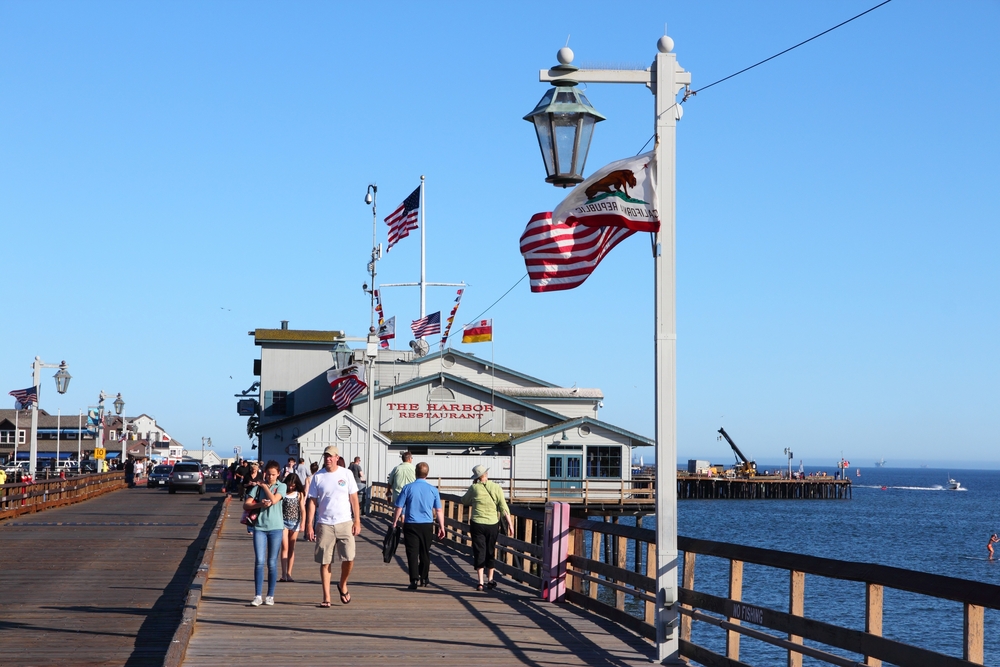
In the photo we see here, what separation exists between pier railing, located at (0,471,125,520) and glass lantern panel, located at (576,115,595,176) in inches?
1075

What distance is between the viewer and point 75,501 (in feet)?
143

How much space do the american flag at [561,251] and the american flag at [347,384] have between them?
2717 centimetres

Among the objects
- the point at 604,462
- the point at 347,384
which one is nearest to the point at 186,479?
the point at 347,384

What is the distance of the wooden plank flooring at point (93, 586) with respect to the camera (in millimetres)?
11891

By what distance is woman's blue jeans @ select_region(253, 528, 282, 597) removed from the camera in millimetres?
13398

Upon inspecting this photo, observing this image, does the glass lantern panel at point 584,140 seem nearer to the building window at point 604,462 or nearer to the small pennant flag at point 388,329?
the small pennant flag at point 388,329

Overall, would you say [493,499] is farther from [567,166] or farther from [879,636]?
[879,636]

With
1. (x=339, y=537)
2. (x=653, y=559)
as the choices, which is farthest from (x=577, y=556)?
(x=339, y=537)

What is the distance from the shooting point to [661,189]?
977 centimetres

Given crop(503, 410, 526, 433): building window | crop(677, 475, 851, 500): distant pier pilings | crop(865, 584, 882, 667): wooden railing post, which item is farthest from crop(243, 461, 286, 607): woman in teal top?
crop(677, 475, 851, 500): distant pier pilings

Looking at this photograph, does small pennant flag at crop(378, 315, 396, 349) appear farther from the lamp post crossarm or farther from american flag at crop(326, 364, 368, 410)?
the lamp post crossarm

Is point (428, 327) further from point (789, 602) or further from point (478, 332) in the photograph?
point (789, 602)

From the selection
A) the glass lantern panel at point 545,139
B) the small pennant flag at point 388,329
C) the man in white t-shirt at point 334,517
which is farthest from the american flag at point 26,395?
the glass lantern panel at point 545,139

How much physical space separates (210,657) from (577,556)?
5.32 meters
